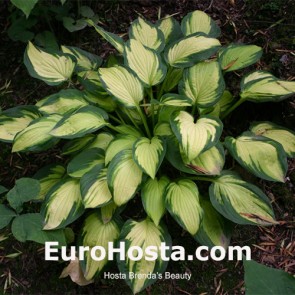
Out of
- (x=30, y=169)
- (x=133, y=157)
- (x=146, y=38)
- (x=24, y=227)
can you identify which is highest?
(x=146, y=38)

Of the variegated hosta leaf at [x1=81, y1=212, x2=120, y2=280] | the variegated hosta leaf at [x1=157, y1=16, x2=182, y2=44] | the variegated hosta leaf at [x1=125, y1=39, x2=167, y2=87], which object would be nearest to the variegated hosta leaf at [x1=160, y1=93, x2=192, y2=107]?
the variegated hosta leaf at [x1=125, y1=39, x2=167, y2=87]

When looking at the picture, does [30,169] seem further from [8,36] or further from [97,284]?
[8,36]

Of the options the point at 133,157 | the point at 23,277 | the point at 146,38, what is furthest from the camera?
the point at 146,38

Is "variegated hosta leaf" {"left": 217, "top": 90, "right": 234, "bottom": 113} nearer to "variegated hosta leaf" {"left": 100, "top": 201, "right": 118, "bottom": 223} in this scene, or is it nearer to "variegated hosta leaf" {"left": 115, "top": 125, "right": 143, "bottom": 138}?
"variegated hosta leaf" {"left": 115, "top": 125, "right": 143, "bottom": 138}

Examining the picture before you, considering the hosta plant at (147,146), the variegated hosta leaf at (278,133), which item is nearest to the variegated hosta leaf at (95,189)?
the hosta plant at (147,146)

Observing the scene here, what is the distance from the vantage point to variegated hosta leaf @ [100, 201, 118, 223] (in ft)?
5.93

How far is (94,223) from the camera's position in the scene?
1.83 meters

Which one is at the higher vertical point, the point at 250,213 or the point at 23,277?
the point at 250,213

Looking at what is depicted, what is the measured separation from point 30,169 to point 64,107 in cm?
46

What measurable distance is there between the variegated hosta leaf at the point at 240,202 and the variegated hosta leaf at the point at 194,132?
0.25m

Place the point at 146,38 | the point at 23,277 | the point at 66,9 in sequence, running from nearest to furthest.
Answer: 1. the point at 23,277
2. the point at 146,38
3. the point at 66,9

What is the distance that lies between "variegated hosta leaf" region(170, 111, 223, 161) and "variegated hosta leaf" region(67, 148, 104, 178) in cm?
38

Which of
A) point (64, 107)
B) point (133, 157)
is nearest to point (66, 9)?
point (64, 107)

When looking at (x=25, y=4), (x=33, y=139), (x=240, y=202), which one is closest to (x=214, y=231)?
(x=240, y=202)
